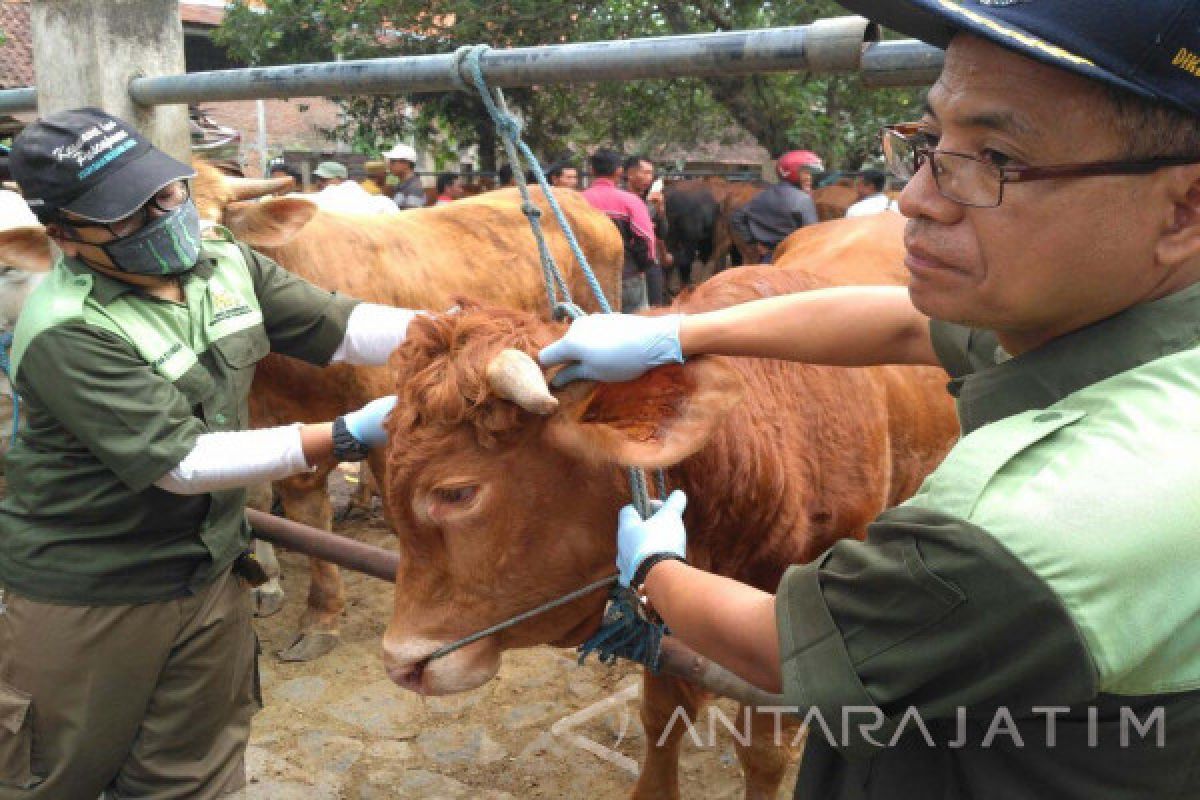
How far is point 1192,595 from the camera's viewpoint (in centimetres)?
106

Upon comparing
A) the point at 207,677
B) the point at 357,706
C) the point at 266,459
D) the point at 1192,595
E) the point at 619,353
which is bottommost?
the point at 357,706

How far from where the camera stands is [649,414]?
196cm

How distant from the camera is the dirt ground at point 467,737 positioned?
12.2 feet

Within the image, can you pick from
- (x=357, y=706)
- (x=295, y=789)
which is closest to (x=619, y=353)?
(x=295, y=789)

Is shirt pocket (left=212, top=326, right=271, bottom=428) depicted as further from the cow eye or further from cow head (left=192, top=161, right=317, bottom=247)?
cow head (left=192, top=161, right=317, bottom=247)

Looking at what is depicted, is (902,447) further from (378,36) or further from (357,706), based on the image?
(378,36)

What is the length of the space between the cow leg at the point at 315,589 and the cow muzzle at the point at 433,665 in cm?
290

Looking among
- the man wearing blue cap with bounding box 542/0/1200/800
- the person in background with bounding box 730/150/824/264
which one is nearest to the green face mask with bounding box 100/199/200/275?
the man wearing blue cap with bounding box 542/0/1200/800

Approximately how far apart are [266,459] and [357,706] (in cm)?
225

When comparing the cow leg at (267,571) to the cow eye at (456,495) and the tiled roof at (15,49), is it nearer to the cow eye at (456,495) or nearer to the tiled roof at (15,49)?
the cow eye at (456,495)

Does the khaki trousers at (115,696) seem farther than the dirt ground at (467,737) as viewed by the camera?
No

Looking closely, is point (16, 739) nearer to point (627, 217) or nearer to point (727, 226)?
point (627, 217)

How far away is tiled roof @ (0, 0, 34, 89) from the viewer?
719 inches

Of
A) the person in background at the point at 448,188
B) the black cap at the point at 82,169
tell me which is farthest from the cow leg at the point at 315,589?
the person in background at the point at 448,188
